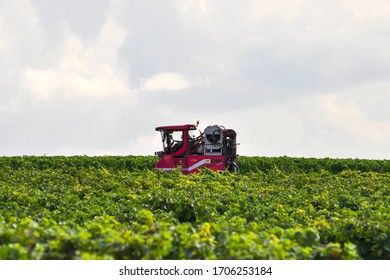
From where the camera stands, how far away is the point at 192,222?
11.9 metres

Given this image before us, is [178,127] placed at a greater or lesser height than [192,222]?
greater

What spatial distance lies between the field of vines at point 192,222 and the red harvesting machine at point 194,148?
3485 millimetres

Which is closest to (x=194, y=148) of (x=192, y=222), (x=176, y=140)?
(x=176, y=140)

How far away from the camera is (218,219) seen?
35.0 ft

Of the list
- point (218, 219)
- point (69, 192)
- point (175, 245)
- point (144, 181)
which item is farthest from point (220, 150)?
point (175, 245)

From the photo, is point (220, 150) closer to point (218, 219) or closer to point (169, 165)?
point (169, 165)

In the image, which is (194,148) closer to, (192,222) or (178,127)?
(178,127)

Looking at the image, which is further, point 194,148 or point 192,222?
point 194,148

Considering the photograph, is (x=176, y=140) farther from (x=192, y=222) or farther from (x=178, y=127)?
(x=192, y=222)

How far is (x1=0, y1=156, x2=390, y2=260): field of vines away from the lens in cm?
644

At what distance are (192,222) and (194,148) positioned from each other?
15.1 metres

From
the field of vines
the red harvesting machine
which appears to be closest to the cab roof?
the red harvesting machine
